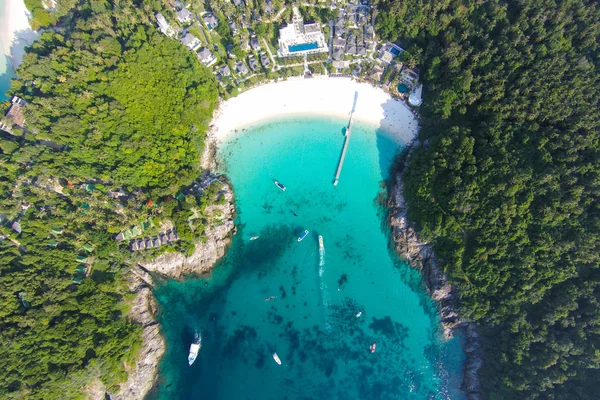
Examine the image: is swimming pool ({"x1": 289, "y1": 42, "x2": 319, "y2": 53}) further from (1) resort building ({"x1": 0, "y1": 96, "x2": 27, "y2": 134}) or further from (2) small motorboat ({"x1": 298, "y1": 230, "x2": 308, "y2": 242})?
(1) resort building ({"x1": 0, "y1": 96, "x2": 27, "y2": 134})

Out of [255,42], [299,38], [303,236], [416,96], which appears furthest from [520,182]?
[255,42]

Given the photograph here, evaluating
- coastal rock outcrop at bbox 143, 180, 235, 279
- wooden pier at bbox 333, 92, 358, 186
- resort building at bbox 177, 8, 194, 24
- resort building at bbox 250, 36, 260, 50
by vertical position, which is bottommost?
coastal rock outcrop at bbox 143, 180, 235, 279

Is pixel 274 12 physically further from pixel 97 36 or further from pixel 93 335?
pixel 93 335

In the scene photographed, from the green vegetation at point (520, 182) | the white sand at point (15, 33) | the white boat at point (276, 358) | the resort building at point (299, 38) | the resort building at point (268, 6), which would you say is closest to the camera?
the green vegetation at point (520, 182)

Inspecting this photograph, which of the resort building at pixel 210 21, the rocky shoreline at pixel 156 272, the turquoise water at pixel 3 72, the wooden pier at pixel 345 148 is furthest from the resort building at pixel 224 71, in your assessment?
the turquoise water at pixel 3 72

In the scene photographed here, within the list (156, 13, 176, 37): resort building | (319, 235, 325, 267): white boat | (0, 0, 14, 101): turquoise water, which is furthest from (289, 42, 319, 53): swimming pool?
(0, 0, 14, 101): turquoise water

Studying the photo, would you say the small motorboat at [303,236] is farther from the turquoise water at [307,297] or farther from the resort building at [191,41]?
the resort building at [191,41]
